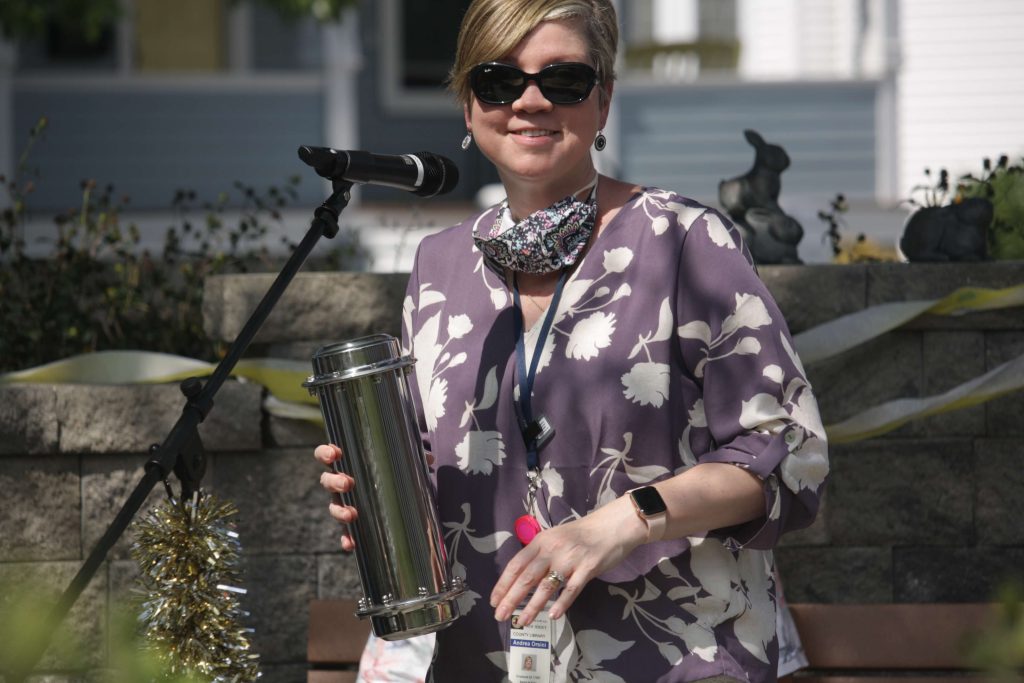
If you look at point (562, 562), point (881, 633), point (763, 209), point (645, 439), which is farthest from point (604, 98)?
point (763, 209)

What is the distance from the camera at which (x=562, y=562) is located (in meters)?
1.90

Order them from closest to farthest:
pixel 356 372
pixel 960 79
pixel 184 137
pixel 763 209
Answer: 1. pixel 356 372
2. pixel 763 209
3. pixel 184 137
4. pixel 960 79

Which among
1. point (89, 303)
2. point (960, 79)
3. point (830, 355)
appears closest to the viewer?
point (830, 355)

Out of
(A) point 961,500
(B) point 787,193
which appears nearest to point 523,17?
(A) point 961,500

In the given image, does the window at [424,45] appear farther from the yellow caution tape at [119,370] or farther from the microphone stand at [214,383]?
the microphone stand at [214,383]

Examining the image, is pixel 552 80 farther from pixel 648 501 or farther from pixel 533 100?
pixel 648 501

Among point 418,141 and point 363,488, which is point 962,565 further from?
point 418,141

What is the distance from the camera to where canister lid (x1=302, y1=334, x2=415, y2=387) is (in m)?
2.07

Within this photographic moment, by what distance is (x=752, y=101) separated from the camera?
35.8 ft

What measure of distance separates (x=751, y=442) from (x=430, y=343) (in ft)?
2.14

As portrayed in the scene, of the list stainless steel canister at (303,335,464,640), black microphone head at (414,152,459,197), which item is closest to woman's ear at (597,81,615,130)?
black microphone head at (414,152,459,197)

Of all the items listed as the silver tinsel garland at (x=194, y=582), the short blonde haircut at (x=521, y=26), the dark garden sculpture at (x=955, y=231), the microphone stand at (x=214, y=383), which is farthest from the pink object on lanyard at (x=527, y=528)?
the dark garden sculpture at (x=955, y=231)

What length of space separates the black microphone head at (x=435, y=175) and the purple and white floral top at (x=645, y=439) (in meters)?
0.27

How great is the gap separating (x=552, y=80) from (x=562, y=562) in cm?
85
